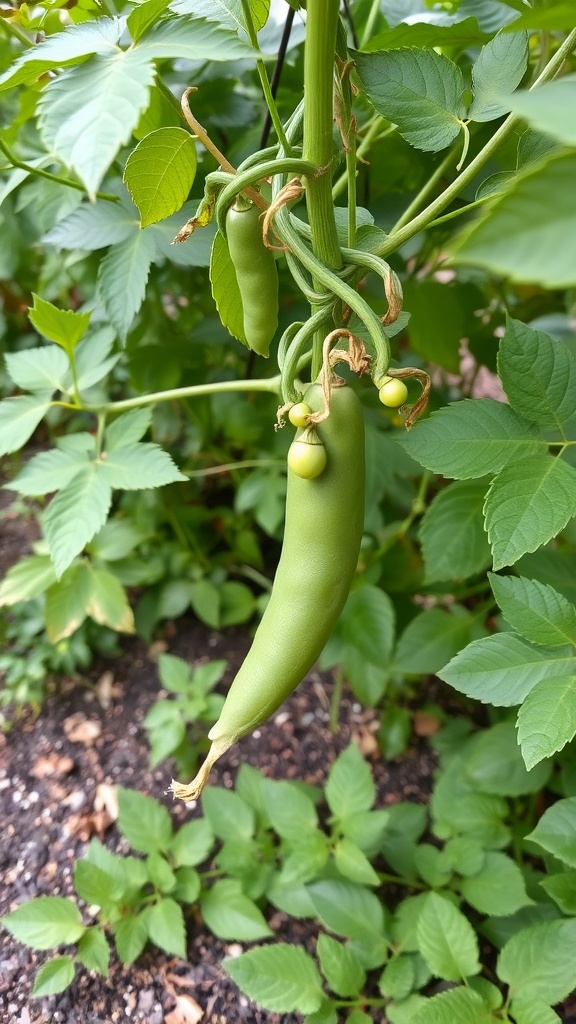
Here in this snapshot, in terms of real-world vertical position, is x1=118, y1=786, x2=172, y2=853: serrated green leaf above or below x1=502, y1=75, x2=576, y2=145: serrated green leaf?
below

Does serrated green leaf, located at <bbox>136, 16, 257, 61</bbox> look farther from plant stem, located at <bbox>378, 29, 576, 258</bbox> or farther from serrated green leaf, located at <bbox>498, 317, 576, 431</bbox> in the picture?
serrated green leaf, located at <bbox>498, 317, 576, 431</bbox>

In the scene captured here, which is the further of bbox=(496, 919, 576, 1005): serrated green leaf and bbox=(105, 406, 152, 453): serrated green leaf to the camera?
bbox=(105, 406, 152, 453): serrated green leaf

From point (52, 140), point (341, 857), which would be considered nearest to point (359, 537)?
point (52, 140)

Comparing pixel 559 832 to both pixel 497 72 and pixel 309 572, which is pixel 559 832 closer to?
pixel 309 572

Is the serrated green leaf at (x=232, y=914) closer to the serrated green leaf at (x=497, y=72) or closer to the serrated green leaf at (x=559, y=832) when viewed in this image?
the serrated green leaf at (x=559, y=832)

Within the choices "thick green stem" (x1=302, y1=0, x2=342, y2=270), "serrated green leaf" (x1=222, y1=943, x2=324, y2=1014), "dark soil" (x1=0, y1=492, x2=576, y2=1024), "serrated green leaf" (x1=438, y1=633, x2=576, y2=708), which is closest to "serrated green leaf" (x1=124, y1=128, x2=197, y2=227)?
"thick green stem" (x1=302, y1=0, x2=342, y2=270)

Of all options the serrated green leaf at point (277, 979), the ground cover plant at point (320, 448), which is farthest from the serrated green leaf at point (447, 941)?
the serrated green leaf at point (277, 979)
